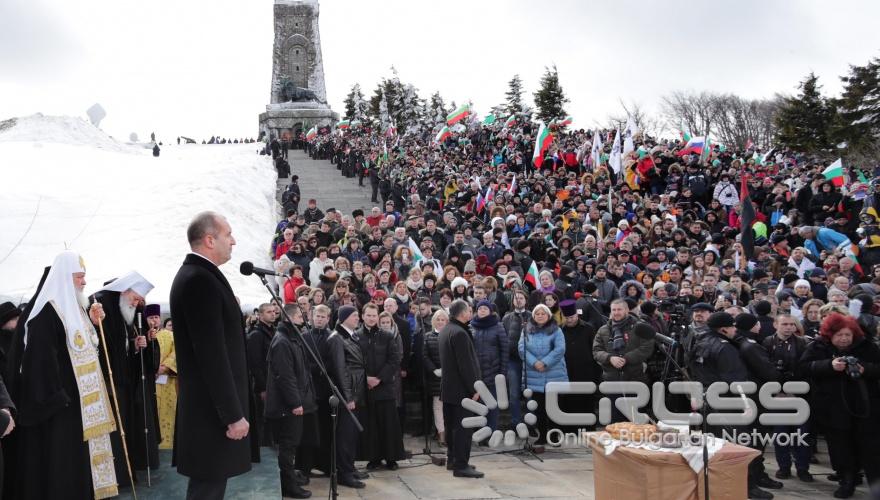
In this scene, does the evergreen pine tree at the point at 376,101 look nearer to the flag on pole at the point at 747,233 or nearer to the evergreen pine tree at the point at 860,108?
the evergreen pine tree at the point at 860,108

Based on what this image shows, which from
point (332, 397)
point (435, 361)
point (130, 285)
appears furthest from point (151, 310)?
point (435, 361)

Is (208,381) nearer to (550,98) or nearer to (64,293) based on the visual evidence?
(64,293)

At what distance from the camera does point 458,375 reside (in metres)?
8.56

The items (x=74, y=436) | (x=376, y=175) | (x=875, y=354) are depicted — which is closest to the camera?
(x=74, y=436)

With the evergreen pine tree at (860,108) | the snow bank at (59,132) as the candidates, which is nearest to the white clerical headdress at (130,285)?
the evergreen pine tree at (860,108)

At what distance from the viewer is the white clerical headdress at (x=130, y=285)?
6.59 meters

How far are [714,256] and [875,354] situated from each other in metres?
5.56

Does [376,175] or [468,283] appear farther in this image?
[376,175]

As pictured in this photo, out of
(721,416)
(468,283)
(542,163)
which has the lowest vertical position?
(721,416)

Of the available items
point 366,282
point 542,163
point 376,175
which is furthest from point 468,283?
point 376,175

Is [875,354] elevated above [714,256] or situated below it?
below

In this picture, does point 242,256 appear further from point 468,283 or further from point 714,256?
point 714,256

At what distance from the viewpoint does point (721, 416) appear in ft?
26.8

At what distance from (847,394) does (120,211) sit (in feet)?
56.0
